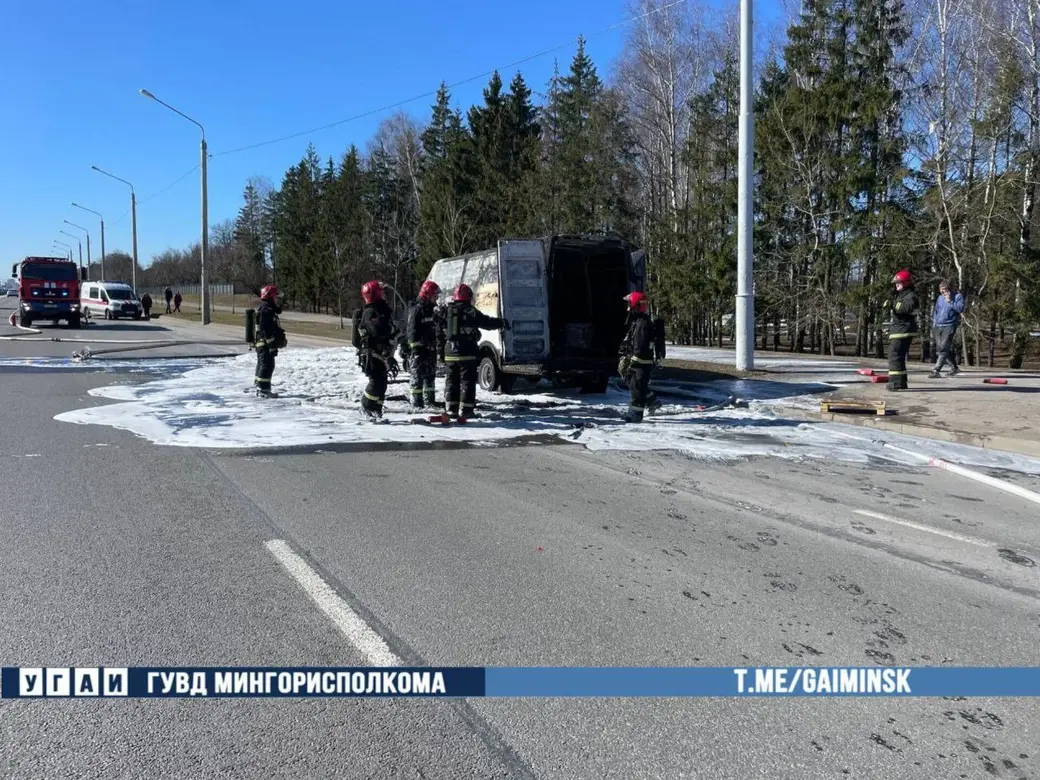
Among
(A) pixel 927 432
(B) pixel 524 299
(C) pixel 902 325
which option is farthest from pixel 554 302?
(A) pixel 927 432

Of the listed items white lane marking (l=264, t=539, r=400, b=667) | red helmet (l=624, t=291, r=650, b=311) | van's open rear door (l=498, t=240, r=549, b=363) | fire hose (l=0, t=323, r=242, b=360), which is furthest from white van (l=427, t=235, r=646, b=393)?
fire hose (l=0, t=323, r=242, b=360)

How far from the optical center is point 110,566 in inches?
191

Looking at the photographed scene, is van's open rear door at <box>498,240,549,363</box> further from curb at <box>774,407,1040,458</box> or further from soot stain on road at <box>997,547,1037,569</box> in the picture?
soot stain on road at <box>997,547,1037,569</box>

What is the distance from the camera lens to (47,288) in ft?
111

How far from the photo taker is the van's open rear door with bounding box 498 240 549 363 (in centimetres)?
1288

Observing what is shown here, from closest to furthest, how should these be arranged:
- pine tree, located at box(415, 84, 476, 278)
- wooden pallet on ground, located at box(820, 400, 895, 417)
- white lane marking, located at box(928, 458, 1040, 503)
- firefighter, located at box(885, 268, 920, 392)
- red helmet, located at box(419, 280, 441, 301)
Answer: white lane marking, located at box(928, 458, 1040, 503), wooden pallet on ground, located at box(820, 400, 895, 417), red helmet, located at box(419, 280, 441, 301), firefighter, located at box(885, 268, 920, 392), pine tree, located at box(415, 84, 476, 278)

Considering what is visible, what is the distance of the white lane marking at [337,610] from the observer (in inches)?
144

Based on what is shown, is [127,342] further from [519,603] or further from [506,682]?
[506,682]

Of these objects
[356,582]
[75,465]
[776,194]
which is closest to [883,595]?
[356,582]

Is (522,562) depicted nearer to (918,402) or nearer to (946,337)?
(918,402)

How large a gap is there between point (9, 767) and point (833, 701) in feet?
10.5

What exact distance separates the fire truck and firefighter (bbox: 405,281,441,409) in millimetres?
28732

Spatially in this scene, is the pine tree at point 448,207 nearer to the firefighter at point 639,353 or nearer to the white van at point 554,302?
the white van at point 554,302

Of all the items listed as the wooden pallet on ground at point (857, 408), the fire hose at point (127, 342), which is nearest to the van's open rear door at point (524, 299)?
the wooden pallet on ground at point (857, 408)
